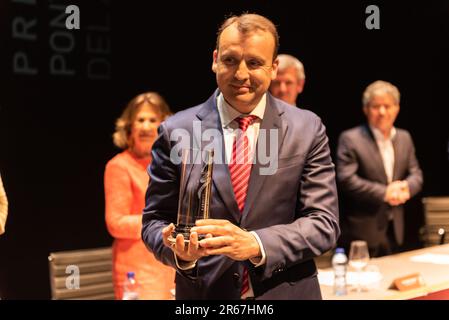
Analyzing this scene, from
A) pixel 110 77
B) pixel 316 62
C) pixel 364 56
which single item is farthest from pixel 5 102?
pixel 364 56

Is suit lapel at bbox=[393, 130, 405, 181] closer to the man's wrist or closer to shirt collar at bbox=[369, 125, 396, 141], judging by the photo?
shirt collar at bbox=[369, 125, 396, 141]

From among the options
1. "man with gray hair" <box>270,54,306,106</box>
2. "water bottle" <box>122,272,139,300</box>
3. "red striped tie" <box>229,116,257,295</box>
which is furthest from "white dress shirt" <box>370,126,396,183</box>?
"red striped tie" <box>229,116,257,295</box>

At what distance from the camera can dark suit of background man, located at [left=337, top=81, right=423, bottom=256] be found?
13.9ft

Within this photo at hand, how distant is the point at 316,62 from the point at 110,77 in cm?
132

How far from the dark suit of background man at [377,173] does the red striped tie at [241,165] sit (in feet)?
7.97

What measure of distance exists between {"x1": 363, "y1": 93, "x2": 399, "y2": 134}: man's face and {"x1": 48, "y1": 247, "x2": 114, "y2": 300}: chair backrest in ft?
5.88

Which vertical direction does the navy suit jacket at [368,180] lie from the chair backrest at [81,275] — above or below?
above

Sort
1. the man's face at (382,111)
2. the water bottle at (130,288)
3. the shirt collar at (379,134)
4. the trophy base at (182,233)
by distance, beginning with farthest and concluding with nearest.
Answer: the shirt collar at (379,134), the man's face at (382,111), the water bottle at (130,288), the trophy base at (182,233)

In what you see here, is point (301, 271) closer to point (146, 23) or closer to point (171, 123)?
point (171, 123)

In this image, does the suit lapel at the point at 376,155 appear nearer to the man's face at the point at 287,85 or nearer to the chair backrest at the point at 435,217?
the chair backrest at the point at 435,217

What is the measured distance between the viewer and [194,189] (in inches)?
70.9

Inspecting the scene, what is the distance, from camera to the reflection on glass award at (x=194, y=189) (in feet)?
5.86

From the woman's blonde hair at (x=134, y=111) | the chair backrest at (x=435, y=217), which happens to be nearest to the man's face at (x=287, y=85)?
the woman's blonde hair at (x=134, y=111)

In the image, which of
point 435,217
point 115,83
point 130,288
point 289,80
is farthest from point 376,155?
point 130,288
